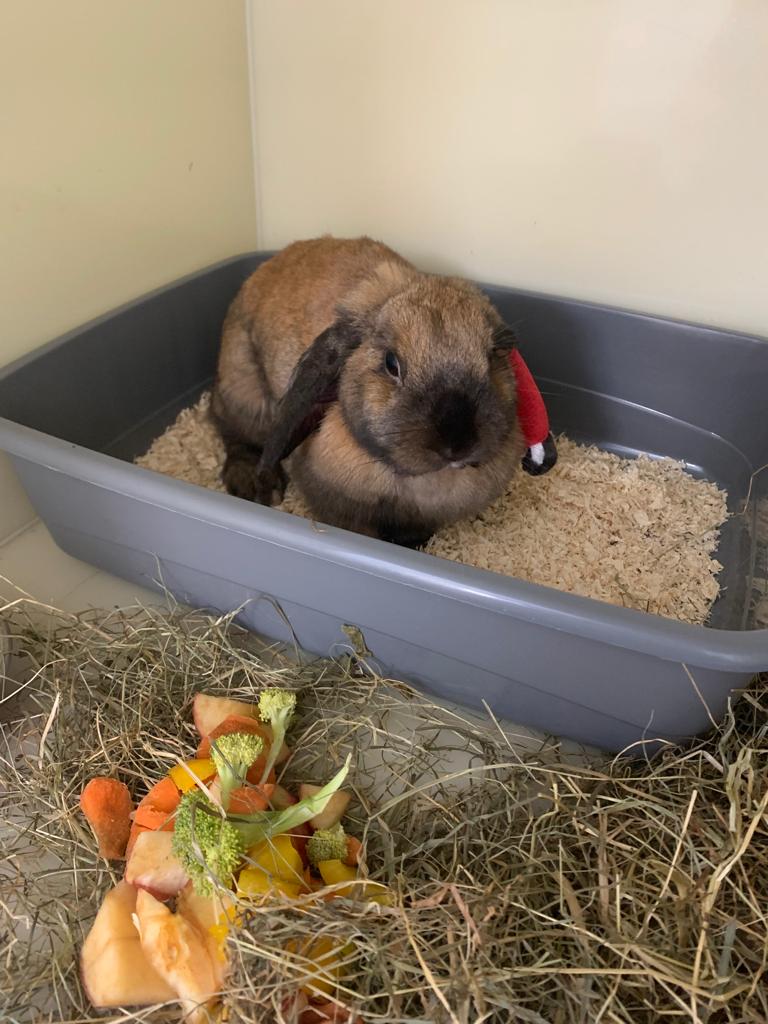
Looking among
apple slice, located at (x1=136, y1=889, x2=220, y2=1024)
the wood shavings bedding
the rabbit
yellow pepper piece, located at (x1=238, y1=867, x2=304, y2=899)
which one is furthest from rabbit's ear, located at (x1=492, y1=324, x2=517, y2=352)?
apple slice, located at (x1=136, y1=889, x2=220, y2=1024)

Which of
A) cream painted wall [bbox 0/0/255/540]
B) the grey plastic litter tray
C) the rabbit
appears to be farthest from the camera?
cream painted wall [bbox 0/0/255/540]

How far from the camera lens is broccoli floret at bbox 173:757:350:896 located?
1.01 m

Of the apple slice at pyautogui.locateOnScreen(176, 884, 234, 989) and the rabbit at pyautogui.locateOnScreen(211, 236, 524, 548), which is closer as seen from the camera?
the apple slice at pyautogui.locateOnScreen(176, 884, 234, 989)

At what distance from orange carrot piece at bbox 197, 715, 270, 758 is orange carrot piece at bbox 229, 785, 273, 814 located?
0.37 feet

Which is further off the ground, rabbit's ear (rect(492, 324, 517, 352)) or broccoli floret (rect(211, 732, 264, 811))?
rabbit's ear (rect(492, 324, 517, 352))

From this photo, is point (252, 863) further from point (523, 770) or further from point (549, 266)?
point (549, 266)

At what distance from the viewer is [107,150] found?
1.90 meters

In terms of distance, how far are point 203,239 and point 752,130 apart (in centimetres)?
161

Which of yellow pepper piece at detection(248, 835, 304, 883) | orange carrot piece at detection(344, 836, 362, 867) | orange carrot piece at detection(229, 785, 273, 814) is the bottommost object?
orange carrot piece at detection(344, 836, 362, 867)

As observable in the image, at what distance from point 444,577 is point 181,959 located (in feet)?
2.16

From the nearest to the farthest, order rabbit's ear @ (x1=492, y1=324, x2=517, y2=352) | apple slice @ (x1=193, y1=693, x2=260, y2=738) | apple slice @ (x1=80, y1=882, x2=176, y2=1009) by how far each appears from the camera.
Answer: apple slice @ (x1=80, y1=882, x2=176, y2=1009), apple slice @ (x1=193, y1=693, x2=260, y2=738), rabbit's ear @ (x1=492, y1=324, x2=517, y2=352)

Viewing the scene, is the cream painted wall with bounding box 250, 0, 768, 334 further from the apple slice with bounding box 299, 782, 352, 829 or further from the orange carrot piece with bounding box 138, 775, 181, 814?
the orange carrot piece with bounding box 138, 775, 181, 814

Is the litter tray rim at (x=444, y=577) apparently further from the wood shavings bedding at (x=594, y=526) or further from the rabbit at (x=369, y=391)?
the wood shavings bedding at (x=594, y=526)

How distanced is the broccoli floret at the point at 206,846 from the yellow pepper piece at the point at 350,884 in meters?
0.16
